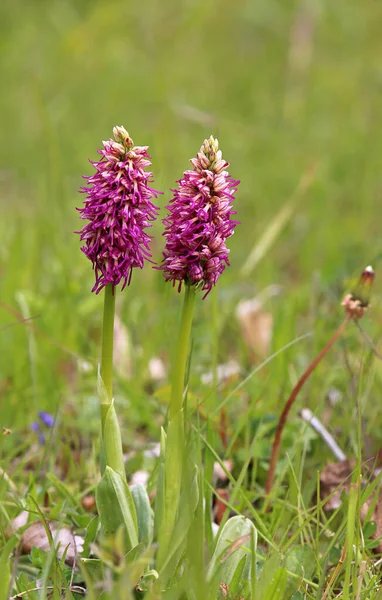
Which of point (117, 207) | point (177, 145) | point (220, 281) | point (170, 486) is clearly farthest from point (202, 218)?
point (177, 145)

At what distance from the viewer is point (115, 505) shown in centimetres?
166

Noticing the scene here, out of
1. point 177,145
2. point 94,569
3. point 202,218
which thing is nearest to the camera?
point 202,218

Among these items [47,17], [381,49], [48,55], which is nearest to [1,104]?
[48,55]

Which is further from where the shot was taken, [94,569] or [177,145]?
[177,145]

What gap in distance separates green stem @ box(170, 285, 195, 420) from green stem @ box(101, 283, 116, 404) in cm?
15

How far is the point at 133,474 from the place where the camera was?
2.37 metres

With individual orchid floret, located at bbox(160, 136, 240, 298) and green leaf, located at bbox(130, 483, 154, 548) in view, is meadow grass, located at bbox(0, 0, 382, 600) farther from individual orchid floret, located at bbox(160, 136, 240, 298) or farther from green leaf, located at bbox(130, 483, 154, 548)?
individual orchid floret, located at bbox(160, 136, 240, 298)

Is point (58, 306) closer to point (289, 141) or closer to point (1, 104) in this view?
point (289, 141)

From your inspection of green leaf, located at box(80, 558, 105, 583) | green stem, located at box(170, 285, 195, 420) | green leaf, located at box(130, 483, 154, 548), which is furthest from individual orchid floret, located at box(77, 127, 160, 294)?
green leaf, located at box(80, 558, 105, 583)

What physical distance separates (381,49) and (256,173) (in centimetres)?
153

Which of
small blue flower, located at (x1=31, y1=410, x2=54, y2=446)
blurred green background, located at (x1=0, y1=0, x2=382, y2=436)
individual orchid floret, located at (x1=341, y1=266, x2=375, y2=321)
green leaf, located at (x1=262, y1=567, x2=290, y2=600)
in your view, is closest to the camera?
green leaf, located at (x1=262, y1=567, x2=290, y2=600)

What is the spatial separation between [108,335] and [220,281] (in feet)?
7.18

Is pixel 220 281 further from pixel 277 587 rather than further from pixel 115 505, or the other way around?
pixel 277 587

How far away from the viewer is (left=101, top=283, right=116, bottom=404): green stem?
162 cm
